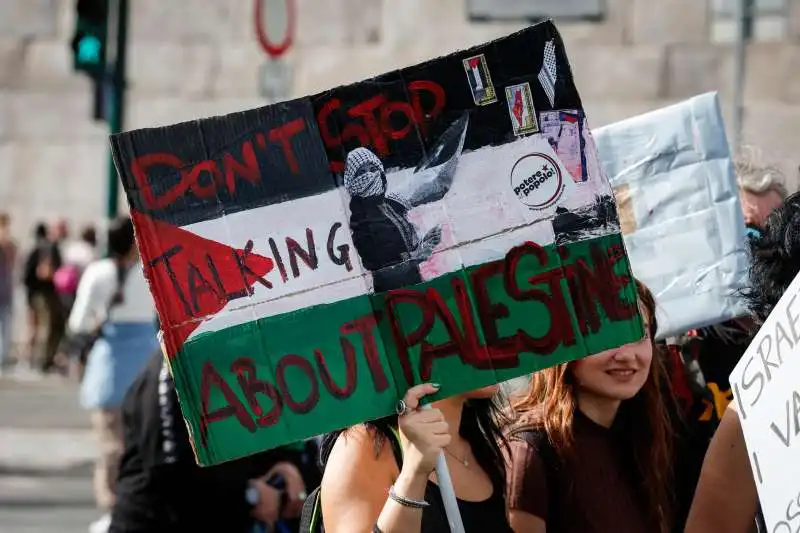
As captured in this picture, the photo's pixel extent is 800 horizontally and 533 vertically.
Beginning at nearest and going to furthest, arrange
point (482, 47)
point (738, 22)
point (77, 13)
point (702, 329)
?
1. point (482, 47)
2. point (702, 329)
3. point (738, 22)
4. point (77, 13)

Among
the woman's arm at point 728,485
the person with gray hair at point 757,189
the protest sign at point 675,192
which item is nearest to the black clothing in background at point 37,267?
the person with gray hair at point 757,189

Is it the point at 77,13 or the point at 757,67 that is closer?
the point at 77,13

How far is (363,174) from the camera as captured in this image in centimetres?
305

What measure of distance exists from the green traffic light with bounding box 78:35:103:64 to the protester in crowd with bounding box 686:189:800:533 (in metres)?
9.51

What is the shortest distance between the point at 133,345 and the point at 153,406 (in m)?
2.71

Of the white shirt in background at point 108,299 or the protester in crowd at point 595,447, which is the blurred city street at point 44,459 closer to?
the white shirt in background at point 108,299

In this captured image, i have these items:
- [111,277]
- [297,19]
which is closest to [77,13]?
[111,277]

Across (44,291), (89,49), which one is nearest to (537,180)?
(89,49)

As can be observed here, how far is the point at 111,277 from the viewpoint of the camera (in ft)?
24.9

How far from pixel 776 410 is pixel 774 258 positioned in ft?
1.59

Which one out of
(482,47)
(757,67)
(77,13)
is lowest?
(757,67)

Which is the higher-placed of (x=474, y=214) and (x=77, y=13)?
(x=77, y=13)

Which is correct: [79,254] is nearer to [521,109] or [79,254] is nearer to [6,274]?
[6,274]

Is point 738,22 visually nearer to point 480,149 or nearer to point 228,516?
point 228,516
